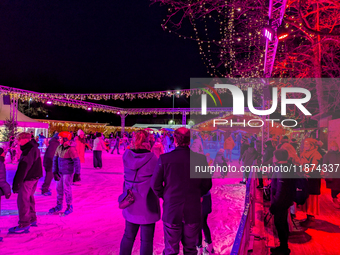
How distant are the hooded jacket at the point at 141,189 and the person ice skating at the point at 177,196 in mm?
140

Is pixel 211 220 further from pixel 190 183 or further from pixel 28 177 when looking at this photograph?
pixel 28 177

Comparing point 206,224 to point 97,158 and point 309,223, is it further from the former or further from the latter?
point 97,158

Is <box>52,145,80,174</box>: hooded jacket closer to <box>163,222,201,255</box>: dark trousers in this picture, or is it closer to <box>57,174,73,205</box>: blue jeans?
<box>57,174,73,205</box>: blue jeans

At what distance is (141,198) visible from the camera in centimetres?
256

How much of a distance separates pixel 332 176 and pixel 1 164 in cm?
652

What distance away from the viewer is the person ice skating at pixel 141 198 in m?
2.55

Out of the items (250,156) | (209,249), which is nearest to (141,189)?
(209,249)

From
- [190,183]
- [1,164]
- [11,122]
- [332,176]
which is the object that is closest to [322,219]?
[332,176]

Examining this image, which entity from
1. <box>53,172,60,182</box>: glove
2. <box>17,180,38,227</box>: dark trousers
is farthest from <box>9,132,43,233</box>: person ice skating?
<box>53,172,60,182</box>: glove

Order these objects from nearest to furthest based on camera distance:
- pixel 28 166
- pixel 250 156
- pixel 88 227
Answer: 1. pixel 28 166
2. pixel 88 227
3. pixel 250 156

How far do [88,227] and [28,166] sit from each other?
1.35 metres

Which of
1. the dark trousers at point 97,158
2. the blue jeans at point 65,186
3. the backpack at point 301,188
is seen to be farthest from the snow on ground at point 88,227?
the dark trousers at point 97,158

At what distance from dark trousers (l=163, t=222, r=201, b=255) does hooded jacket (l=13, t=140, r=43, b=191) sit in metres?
2.50

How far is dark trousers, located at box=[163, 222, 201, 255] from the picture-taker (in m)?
2.42
